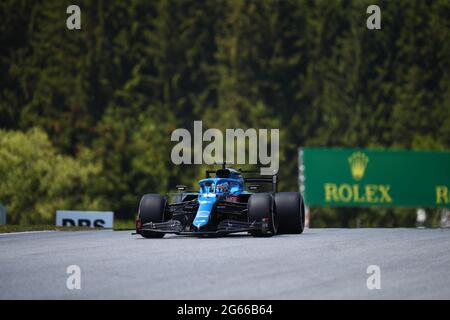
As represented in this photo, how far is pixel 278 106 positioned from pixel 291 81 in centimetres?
296

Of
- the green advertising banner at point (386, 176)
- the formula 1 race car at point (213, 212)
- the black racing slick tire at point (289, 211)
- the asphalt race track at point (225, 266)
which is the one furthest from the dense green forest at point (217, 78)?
the asphalt race track at point (225, 266)

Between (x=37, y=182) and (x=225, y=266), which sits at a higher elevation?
(x=225, y=266)

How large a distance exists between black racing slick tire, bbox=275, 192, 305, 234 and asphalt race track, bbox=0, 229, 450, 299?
2.94 ft

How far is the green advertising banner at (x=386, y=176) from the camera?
45.2 m

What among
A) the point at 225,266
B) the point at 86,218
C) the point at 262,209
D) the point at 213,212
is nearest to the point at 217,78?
the point at 86,218

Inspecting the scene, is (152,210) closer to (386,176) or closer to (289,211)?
(289,211)

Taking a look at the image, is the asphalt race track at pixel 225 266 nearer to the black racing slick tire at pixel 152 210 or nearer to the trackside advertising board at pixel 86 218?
the black racing slick tire at pixel 152 210

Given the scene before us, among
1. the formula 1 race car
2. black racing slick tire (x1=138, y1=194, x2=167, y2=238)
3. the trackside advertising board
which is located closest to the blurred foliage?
the trackside advertising board

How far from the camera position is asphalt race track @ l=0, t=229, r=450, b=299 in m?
14.6

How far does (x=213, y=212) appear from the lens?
23844 millimetres

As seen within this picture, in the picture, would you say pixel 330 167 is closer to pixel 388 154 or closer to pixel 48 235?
pixel 388 154

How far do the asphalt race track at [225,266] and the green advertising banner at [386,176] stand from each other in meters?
20.4

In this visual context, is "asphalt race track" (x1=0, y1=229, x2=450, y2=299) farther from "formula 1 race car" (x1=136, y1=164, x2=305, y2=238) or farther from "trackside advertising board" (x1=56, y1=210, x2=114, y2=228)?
"trackside advertising board" (x1=56, y1=210, x2=114, y2=228)

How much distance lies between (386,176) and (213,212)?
22.5 m
